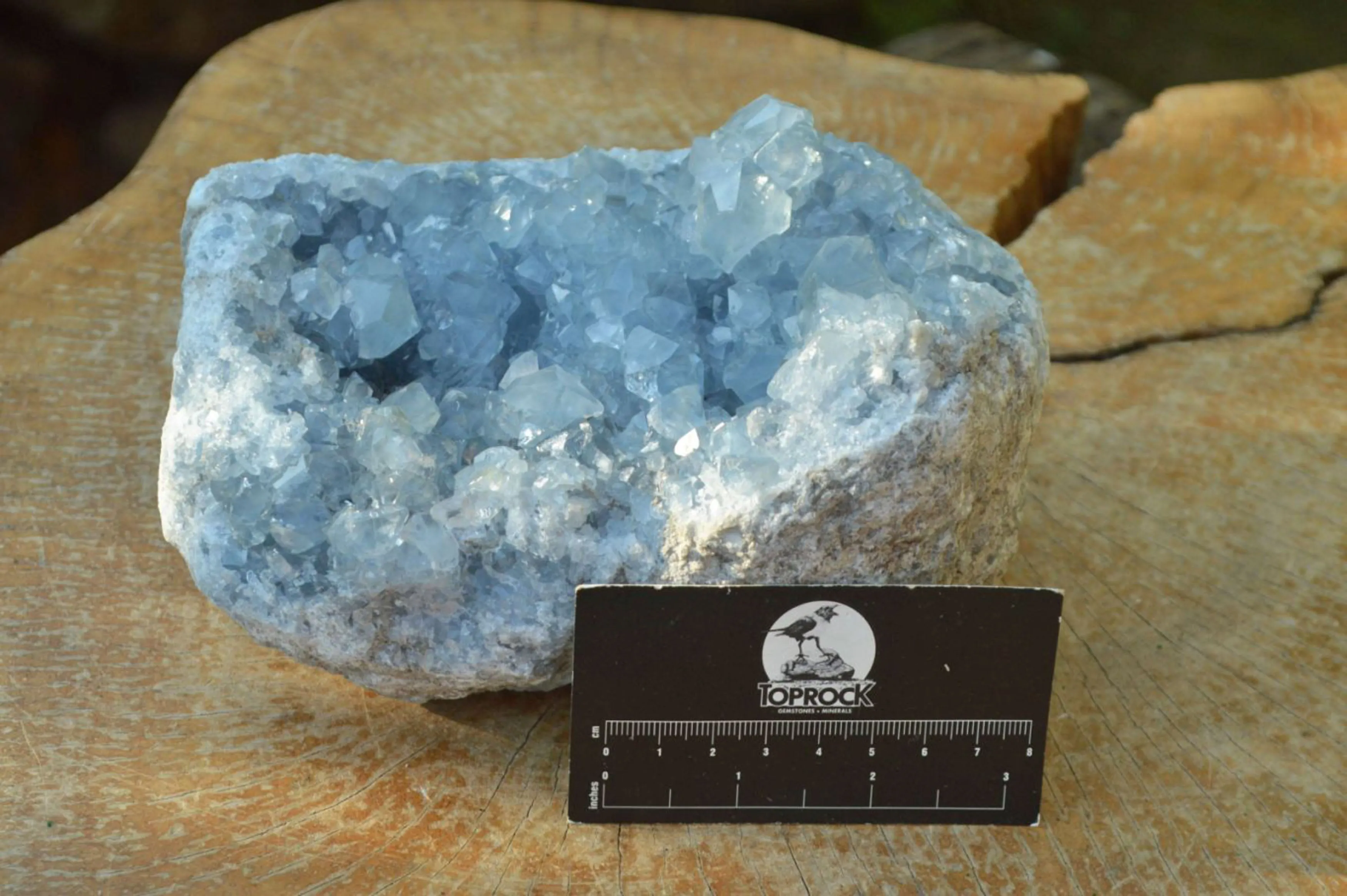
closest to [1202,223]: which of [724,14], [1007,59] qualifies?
[1007,59]

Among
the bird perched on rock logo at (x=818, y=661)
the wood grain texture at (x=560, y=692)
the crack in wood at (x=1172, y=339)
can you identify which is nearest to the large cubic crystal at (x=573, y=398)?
the bird perched on rock logo at (x=818, y=661)

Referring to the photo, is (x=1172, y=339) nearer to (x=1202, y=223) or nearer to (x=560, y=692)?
(x=1202, y=223)

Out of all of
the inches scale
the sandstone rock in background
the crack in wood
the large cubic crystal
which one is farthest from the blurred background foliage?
the inches scale

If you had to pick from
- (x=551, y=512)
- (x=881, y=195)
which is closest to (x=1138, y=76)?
(x=881, y=195)

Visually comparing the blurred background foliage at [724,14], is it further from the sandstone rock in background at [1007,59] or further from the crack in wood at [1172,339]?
the crack in wood at [1172,339]

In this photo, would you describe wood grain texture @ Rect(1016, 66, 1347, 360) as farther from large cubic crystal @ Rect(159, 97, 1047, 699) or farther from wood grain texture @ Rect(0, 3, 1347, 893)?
large cubic crystal @ Rect(159, 97, 1047, 699)

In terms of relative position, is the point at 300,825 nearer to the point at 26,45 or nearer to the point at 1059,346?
the point at 1059,346

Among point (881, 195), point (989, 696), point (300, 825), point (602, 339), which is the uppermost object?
point (881, 195)
